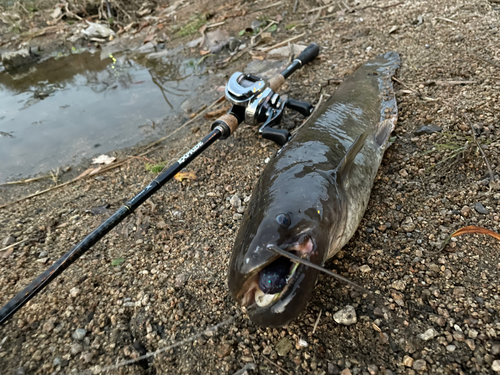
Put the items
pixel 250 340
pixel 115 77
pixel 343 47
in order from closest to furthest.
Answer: pixel 250 340 < pixel 343 47 < pixel 115 77

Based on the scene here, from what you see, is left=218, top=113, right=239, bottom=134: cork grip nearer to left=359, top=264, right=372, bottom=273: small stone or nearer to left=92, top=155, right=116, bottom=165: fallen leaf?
left=359, top=264, right=372, bottom=273: small stone

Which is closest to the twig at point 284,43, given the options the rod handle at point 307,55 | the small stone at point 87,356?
the rod handle at point 307,55

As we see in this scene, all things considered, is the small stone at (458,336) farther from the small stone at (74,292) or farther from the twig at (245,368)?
the small stone at (74,292)

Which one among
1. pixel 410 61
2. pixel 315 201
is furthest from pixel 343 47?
pixel 315 201

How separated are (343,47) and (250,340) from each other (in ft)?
14.5

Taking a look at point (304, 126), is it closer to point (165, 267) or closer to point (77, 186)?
point (165, 267)

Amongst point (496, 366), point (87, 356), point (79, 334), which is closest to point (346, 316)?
point (496, 366)

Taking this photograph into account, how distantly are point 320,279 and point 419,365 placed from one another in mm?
685

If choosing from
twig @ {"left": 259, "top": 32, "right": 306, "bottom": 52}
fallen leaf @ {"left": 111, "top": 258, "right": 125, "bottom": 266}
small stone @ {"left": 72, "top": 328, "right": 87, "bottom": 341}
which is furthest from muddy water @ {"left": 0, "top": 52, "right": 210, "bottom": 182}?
small stone @ {"left": 72, "top": 328, "right": 87, "bottom": 341}

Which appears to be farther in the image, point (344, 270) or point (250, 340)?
point (344, 270)

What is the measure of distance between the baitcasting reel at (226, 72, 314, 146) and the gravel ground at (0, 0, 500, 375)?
334 mm

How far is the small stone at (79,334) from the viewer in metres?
1.86

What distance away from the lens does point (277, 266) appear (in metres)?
1.60

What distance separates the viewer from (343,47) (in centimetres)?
458
